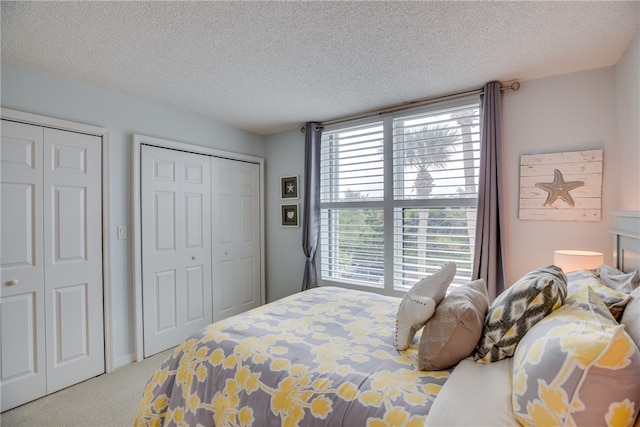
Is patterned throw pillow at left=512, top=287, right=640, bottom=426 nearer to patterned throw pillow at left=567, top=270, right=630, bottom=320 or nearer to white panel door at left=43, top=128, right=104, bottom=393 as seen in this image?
patterned throw pillow at left=567, top=270, right=630, bottom=320

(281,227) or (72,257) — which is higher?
(281,227)

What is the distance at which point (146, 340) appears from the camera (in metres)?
2.95

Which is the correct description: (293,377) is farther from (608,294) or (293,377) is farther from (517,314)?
(608,294)

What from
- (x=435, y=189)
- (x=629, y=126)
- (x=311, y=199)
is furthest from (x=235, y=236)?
(x=629, y=126)

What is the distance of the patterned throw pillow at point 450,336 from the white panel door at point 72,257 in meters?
2.69

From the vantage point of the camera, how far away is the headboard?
154cm

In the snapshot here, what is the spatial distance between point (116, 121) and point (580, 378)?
3456mm

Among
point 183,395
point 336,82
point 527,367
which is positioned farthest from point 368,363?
point 336,82

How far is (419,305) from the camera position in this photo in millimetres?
1453

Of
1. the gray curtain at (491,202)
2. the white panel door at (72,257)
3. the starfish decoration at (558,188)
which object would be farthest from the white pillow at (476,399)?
the white panel door at (72,257)

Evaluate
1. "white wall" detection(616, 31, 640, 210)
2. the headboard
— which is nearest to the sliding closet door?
the headboard

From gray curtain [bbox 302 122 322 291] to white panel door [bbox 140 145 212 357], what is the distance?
3.68ft

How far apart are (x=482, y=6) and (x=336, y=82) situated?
1.19 m

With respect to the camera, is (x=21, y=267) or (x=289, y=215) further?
(x=289, y=215)
